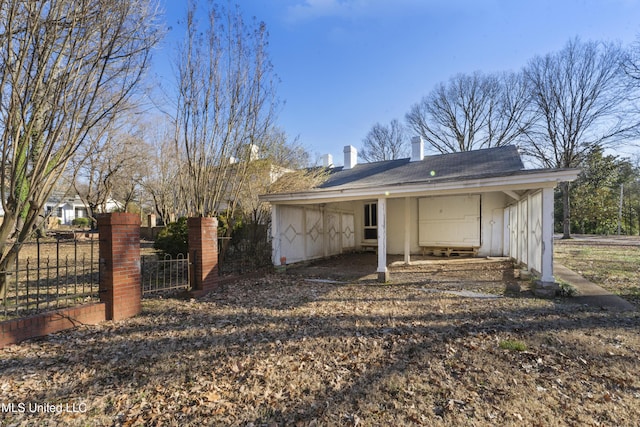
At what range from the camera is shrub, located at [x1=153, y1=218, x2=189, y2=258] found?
7.75 metres

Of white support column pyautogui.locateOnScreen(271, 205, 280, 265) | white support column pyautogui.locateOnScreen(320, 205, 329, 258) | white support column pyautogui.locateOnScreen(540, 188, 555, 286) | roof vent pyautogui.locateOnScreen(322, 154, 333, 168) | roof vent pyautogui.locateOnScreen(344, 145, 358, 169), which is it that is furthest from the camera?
roof vent pyautogui.locateOnScreen(322, 154, 333, 168)

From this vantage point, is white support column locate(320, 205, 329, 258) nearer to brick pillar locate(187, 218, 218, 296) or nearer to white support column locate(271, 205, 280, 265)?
white support column locate(271, 205, 280, 265)

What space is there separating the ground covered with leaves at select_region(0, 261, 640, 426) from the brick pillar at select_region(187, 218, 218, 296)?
3.26 feet

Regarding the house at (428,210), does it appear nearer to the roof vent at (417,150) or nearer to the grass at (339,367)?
the roof vent at (417,150)

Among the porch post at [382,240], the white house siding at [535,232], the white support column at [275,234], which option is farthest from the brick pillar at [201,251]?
the white house siding at [535,232]

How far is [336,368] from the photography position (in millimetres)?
3072

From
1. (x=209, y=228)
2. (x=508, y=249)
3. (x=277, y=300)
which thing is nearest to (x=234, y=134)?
(x=209, y=228)

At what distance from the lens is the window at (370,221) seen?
13375mm

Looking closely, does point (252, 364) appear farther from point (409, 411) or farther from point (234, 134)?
point (234, 134)

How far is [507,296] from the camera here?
584 cm

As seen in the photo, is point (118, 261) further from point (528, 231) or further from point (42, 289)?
point (528, 231)

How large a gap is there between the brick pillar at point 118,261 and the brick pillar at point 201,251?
52.8 inches

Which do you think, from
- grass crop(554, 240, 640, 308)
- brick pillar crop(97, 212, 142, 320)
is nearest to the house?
grass crop(554, 240, 640, 308)

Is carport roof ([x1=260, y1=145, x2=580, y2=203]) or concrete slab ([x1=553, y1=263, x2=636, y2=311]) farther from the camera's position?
carport roof ([x1=260, y1=145, x2=580, y2=203])
